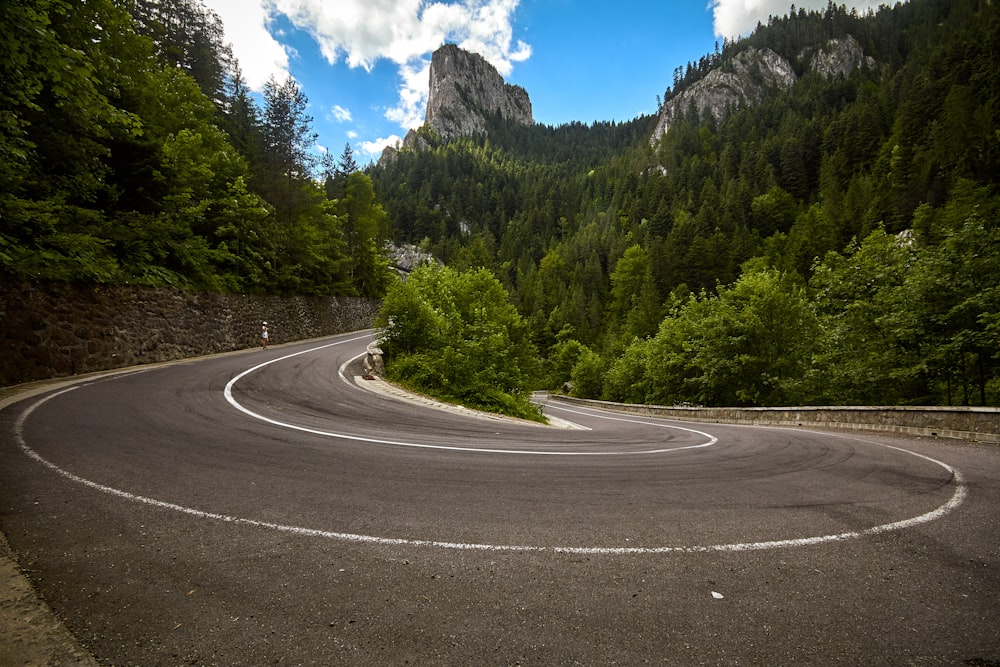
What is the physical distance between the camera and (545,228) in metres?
122

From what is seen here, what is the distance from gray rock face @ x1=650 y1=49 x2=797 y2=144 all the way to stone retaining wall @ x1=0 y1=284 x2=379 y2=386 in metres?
183

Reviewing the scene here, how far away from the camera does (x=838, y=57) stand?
580 feet

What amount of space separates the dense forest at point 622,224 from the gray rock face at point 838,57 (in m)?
67.6

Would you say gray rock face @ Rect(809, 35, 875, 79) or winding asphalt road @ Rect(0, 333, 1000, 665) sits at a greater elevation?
gray rock face @ Rect(809, 35, 875, 79)

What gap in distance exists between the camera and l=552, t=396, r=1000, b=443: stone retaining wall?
941cm

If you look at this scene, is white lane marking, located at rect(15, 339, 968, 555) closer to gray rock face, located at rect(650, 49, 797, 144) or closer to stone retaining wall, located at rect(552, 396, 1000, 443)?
stone retaining wall, located at rect(552, 396, 1000, 443)

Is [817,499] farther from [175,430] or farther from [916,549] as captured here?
[175,430]

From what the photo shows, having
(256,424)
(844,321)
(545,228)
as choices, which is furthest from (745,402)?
(545,228)

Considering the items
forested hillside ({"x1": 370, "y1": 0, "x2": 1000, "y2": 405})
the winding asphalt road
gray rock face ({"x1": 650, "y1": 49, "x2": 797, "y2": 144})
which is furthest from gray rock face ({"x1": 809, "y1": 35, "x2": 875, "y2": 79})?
the winding asphalt road

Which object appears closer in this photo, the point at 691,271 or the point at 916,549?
the point at 916,549

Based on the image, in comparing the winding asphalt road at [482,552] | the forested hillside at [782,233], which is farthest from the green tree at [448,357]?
the forested hillside at [782,233]

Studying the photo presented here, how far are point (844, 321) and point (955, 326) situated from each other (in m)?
3.95

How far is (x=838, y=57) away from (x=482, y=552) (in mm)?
254827

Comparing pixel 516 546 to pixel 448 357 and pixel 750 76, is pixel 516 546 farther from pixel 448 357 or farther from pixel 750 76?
pixel 750 76
